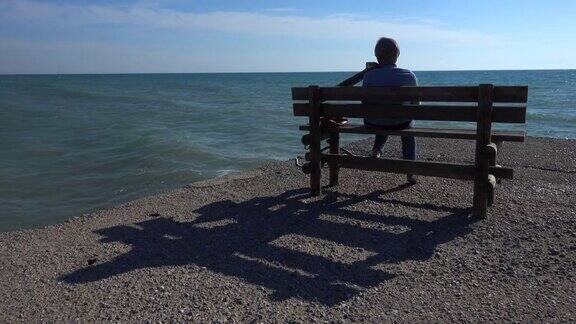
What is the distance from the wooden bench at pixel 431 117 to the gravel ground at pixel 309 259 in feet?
1.61

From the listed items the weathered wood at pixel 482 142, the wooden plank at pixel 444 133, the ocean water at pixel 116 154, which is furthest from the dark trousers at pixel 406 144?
the ocean water at pixel 116 154

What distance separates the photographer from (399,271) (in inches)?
183

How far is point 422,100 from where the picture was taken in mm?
5914

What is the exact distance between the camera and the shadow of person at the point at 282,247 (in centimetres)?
454

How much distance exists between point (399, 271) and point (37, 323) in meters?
2.90

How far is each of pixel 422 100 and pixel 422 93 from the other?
111 mm

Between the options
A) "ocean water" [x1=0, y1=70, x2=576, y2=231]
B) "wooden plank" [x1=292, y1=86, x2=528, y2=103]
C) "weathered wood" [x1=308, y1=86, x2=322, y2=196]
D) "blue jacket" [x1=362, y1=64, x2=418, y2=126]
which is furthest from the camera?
"ocean water" [x1=0, y1=70, x2=576, y2=231]

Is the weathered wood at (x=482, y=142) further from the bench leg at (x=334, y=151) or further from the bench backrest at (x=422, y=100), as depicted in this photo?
the bench leg at (x=334, y=151)

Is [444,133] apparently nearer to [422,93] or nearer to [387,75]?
[422,93]

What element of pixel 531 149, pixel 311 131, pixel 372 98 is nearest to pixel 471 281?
pixel 372 98

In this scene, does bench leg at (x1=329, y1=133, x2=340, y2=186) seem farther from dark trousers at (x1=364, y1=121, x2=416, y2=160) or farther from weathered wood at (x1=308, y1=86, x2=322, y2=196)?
dark trousers at (x1=364, y1=121, x2=416, y2=160)

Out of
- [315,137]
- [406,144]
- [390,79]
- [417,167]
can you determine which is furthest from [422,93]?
[315,137]

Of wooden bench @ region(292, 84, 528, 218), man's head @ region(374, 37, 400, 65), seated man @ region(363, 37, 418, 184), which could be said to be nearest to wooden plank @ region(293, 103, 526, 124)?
wooden bench @ region(292, 84, 528, 218)

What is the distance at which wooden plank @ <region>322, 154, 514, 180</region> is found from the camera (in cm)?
575
